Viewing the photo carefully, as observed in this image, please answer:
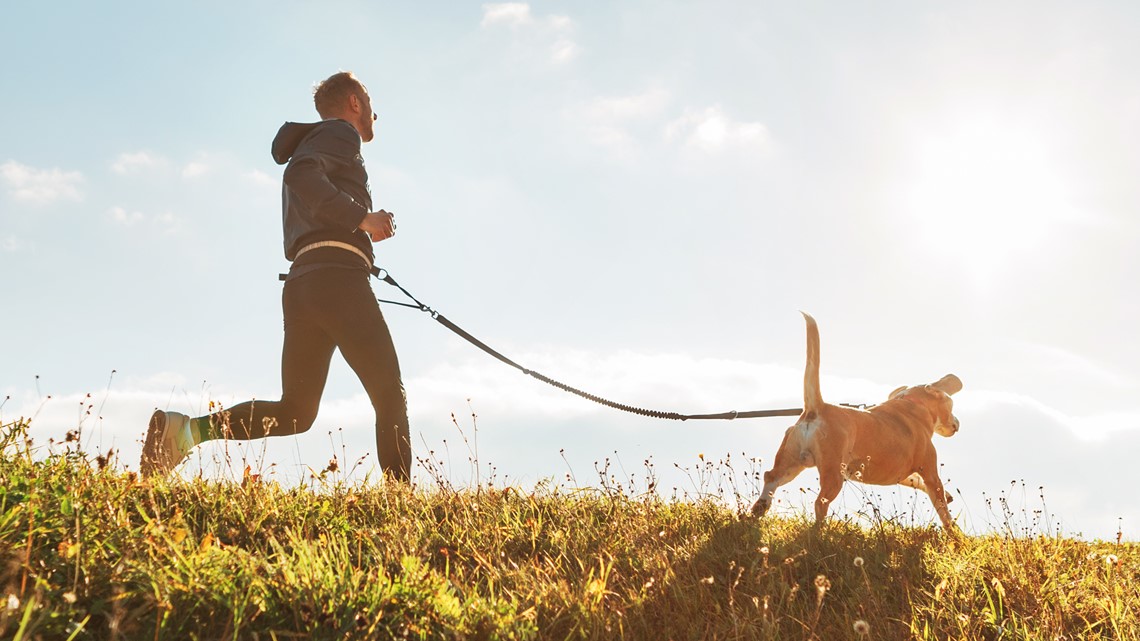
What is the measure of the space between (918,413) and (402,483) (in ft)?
12.7

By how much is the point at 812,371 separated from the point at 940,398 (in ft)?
5.82

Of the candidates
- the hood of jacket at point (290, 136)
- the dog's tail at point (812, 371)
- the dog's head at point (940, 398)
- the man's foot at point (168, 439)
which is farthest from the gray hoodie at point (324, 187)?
the dog's head at point (940, 398)

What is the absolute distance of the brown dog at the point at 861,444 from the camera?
546 cm

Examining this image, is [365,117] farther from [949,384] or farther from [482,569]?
[949,384]

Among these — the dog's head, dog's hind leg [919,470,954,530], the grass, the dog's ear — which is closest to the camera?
the grass

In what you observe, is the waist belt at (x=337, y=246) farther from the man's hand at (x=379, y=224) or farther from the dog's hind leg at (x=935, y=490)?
the dog's hind leg at (x=935, y=490)

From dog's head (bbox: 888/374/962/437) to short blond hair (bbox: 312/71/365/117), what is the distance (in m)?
4.59

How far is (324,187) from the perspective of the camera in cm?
505

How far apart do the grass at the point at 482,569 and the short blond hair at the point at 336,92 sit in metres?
2.55

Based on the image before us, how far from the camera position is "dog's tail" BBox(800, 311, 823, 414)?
5438 millimetres

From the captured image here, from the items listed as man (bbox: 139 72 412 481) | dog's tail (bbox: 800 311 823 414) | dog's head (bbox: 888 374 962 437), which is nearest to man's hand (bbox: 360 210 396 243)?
man (bbox: 139 72 412 481)

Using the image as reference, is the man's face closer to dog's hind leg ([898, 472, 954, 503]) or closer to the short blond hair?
the short blond hair

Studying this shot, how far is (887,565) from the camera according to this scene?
4.61 m

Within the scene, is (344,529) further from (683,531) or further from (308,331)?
(683,531)
